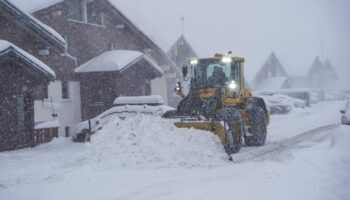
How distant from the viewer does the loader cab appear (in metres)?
14.4

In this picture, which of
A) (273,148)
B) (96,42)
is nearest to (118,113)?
(273,148)

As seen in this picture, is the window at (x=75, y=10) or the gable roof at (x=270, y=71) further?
the gable roof at (x=270, y=71)

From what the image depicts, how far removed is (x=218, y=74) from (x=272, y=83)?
41.6 m

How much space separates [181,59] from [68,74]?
1851 cm

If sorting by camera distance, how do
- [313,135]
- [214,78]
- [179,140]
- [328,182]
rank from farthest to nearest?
[313,135]
[214,78]
[179,140]
[328,182]

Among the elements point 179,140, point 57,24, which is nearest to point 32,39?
point 57,24

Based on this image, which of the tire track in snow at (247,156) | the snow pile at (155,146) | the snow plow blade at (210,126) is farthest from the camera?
the snow plow blade at (210,126)

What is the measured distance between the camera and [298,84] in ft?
216

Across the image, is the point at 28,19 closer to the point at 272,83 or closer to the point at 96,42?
the point at 96,42

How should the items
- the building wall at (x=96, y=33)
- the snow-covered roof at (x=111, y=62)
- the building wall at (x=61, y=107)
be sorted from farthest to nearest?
the snow-covered roof at (x=111, y=62) < the building wall at (x=96, y=33) < the building wall at (x=61, y=107)

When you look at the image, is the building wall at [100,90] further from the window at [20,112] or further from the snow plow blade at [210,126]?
the snow plow blade at [210,126]

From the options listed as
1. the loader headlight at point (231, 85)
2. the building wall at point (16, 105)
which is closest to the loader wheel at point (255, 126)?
the loader headlight at point (231, 85)

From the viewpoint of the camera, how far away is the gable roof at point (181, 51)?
133 ft

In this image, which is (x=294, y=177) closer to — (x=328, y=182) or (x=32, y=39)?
(x=328, y=182)
